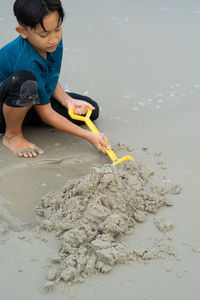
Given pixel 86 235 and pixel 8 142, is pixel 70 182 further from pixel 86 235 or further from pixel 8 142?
pixel 8 142

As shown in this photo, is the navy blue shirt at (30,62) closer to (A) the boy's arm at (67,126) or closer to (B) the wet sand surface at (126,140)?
(A) the boy's arm at (67,126)

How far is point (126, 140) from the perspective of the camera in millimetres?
1935

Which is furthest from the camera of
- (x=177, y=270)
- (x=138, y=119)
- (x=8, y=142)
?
(x=138, y=119)

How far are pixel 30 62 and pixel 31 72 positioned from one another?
0.05 m

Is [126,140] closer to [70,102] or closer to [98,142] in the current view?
[98,142]

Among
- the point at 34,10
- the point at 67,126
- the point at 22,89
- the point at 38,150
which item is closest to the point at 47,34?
the point at 34,10

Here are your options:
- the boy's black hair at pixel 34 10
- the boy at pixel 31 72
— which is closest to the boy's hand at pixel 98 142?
the boy at pixel 31 72

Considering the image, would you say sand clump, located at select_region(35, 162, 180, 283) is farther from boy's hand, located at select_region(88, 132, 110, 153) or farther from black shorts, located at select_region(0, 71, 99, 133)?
black shorts, located at select_region(0, 71, 99, 133)

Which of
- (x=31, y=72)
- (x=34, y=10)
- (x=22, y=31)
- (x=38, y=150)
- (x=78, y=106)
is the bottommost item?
(x=38, y=150)

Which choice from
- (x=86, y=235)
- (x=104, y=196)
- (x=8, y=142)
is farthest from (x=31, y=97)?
(x=86, y=235)

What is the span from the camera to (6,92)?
1733mm

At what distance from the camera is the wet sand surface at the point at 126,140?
1161 millimetres

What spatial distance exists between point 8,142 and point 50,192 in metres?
0.47

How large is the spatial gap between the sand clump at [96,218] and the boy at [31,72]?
363mm
